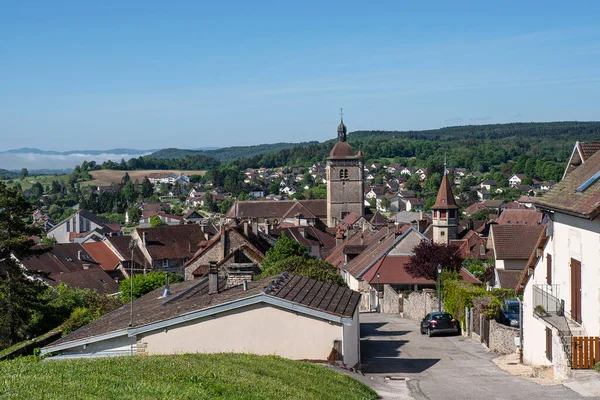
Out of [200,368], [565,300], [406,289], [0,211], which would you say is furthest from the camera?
[406,289]

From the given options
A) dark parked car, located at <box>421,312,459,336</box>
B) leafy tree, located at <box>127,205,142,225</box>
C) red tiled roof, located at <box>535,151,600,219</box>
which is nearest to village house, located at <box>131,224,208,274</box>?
dark parked car, located at <box>421,312,459,336</box>

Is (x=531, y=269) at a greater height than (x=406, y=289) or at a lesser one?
greater

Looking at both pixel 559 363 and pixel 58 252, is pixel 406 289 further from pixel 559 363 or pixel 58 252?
pixel 58 252

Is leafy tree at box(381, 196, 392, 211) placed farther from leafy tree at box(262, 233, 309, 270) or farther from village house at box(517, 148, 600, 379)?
village house at box(517, 148, 600, 379)

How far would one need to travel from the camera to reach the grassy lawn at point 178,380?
10.4m

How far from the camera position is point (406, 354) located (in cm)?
2492

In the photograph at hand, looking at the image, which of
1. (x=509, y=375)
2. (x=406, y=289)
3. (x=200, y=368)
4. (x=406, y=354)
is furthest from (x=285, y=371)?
(x=406, y=289)

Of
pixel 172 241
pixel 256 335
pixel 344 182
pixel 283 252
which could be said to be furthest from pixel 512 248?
pixel 344 182

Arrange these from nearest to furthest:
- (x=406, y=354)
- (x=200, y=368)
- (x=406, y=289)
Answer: (x=200, y=368)
(x=406, y=354)
(x=406, y=289)

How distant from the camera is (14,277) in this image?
34594 mm

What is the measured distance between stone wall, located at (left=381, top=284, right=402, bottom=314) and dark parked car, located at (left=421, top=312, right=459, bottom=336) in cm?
921

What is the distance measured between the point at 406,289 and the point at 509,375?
24.0 metres

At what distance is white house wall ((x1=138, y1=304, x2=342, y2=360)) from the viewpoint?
741 inches

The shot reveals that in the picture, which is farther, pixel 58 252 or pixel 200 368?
pixel 58 252
